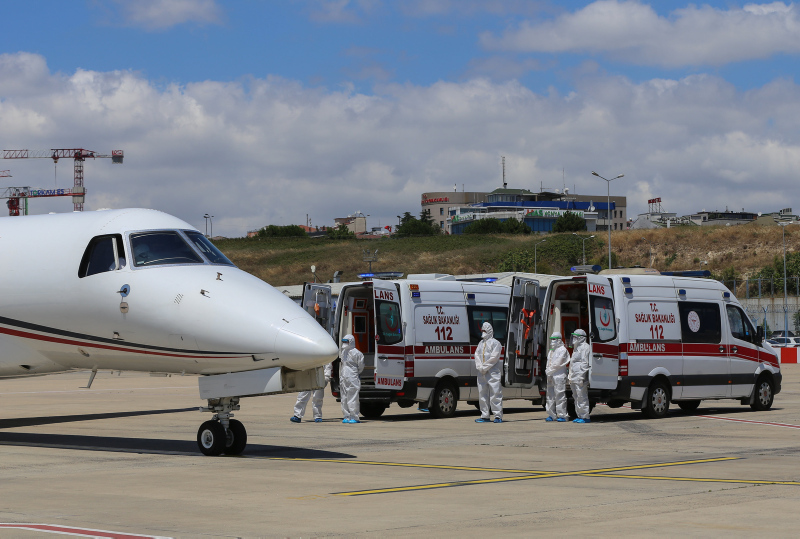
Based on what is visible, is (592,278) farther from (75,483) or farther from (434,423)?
(75,483)

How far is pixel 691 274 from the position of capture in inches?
1007

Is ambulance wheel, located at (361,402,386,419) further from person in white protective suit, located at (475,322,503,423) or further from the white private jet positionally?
the white private jet

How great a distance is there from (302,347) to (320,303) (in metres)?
9.59

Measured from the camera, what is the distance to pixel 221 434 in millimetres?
13547

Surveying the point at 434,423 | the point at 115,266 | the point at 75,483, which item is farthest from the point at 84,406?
the point at 75,483

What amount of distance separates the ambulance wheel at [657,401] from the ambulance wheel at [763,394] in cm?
305

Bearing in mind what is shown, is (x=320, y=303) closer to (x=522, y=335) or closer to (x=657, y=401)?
(x=522, y=335)

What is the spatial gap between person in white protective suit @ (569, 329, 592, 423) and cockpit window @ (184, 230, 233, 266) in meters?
8.47

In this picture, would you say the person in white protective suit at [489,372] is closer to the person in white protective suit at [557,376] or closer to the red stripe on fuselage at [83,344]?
the person in white protective suit at [557,376]

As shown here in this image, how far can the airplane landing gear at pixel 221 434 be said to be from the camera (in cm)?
1338

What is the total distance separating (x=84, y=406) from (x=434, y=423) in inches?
402

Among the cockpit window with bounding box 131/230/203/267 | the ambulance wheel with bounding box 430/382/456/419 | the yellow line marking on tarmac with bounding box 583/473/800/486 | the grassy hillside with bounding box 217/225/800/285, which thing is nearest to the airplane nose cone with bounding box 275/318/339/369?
A: the cockpit window with bounding box 131/230/203/267

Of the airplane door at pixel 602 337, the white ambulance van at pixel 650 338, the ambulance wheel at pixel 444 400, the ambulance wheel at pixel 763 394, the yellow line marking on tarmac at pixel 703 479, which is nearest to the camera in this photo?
the yellow line marking on tarmac at pixel 703 479

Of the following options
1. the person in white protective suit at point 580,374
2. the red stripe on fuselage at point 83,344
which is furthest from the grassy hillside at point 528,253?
the red stripe on fuselage at point 83,344
